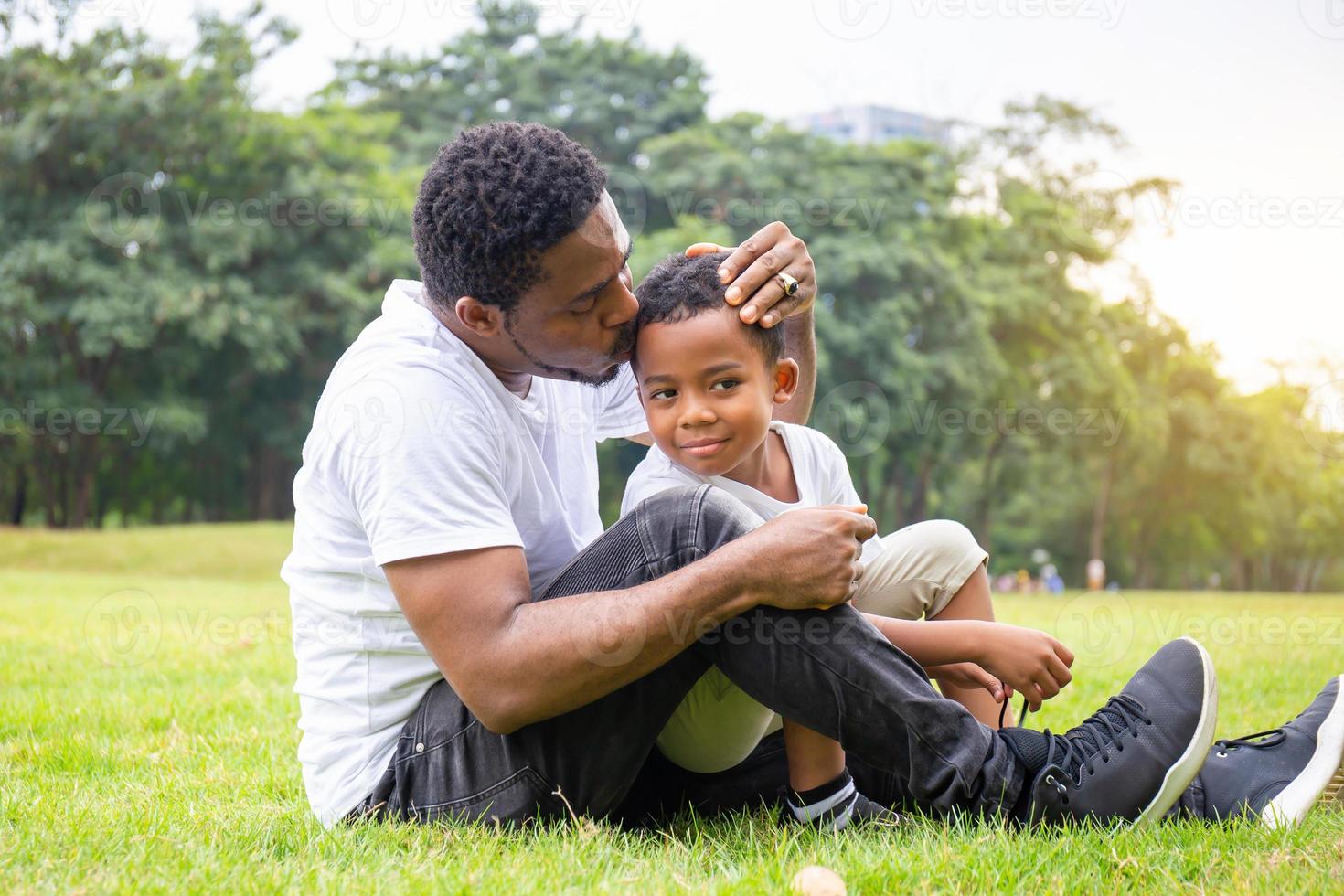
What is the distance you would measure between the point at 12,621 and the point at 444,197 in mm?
6943

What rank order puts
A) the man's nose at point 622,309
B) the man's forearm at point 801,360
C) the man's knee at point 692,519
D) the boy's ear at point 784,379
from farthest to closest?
the man's forearm at point 801,360 < the boy's ear at point 784,379 < the man's nose at point 622,309 < the man's knee at point 692,519

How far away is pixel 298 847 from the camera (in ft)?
7.70

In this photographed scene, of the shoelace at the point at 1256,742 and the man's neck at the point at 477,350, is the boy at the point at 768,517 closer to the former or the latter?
Result: the man's neck at the point at 477,350

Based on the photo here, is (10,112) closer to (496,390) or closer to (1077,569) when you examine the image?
(496,390)

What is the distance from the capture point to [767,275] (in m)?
2.94

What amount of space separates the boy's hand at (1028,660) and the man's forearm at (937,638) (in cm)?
3

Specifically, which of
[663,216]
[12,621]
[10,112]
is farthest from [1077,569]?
[12,621]

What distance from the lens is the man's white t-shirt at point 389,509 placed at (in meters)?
2.17

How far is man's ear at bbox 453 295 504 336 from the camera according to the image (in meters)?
2.49

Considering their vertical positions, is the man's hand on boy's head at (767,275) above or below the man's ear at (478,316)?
above

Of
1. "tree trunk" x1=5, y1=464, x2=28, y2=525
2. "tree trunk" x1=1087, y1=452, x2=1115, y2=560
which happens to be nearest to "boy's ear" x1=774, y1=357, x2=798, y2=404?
"tree trunk" x1=5, y1=464, x2=28, y2=525

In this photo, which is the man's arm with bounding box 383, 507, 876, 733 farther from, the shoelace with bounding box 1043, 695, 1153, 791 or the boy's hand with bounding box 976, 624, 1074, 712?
the shoelace with bounding box 1043, 695, 1153, 791

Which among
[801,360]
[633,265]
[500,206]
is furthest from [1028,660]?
[633,265]

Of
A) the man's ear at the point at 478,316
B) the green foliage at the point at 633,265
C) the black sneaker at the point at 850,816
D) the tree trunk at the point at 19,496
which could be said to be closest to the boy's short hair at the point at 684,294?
the man's ear at the point at 478,316
